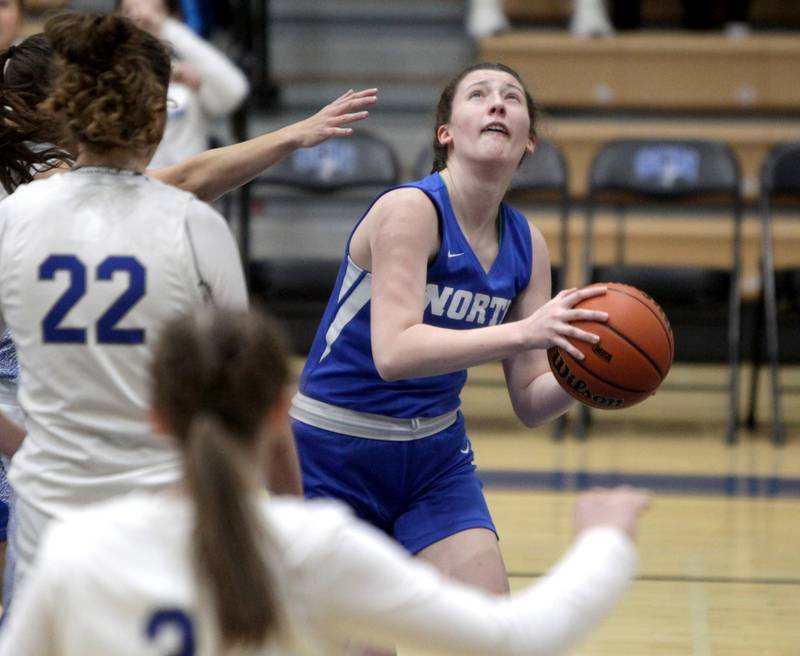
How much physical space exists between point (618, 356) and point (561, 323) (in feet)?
0.87

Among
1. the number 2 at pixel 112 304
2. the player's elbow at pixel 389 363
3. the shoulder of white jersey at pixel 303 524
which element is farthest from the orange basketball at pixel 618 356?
the shoulder of white jersey at pixel 303 524

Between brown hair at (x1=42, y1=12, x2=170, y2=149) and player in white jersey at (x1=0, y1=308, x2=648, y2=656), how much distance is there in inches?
27.4

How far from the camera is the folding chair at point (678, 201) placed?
6590 mm

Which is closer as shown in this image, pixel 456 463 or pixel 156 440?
pixel 156 440

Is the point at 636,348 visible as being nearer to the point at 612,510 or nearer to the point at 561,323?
the point at 561,323

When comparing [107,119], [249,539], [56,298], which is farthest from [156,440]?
[249,539]

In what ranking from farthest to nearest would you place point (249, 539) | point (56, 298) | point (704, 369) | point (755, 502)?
point (704, 369)
point (755, 502)
point (56, 298)
point (249, 539)

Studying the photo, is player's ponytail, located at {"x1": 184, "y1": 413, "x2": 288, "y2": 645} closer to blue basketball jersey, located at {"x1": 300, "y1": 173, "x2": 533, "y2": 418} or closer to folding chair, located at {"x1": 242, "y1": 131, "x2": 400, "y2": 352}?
blue basketball jersey, located at {"x1": 300, "y1": 173, "x2": 533, "y2": 418}

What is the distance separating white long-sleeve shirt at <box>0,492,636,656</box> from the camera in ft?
4.89

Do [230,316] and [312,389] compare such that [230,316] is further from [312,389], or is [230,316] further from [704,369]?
[704,369]

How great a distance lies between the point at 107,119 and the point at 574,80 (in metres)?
6.51

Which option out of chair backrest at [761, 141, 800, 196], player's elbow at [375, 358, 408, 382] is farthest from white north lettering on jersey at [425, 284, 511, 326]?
chair backrest at [761, 141, 800, 196]

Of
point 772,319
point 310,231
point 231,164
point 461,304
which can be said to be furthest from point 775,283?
point 231,164

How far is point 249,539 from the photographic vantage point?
56.9 inches
